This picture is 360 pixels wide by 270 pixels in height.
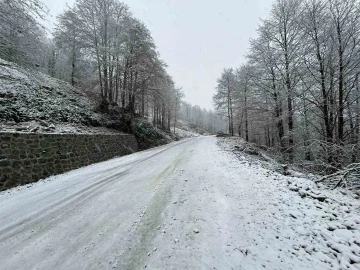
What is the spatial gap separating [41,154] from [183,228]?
6.12 meters

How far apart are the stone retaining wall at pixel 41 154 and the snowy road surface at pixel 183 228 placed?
1.20 m

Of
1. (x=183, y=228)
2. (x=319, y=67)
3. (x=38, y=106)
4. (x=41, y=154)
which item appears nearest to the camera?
(x=183, y=228)

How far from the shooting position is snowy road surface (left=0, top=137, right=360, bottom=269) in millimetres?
2113

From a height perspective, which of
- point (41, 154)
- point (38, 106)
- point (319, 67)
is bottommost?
point (41, 154)

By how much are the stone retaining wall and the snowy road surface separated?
1.20 m

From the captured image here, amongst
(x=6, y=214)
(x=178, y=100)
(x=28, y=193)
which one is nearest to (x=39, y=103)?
(x=28, y=193)

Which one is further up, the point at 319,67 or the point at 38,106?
the point at 319,67

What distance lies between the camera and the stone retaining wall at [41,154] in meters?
5.31

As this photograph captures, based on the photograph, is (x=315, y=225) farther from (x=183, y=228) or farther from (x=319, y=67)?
(x=319, y=67)

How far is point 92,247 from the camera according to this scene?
2.39m

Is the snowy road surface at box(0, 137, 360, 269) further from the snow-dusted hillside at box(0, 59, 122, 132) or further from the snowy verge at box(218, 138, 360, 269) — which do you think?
the snow-dusted hillside at box(0, 59, 122, 132)

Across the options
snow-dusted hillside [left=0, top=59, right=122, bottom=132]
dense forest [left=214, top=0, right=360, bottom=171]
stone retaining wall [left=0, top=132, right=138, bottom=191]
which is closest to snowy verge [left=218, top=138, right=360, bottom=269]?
dense forest [left=214, top=0, right=360, bottom=171]

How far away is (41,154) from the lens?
6.27 metres

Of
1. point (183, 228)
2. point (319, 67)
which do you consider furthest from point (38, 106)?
point (319, 67)
